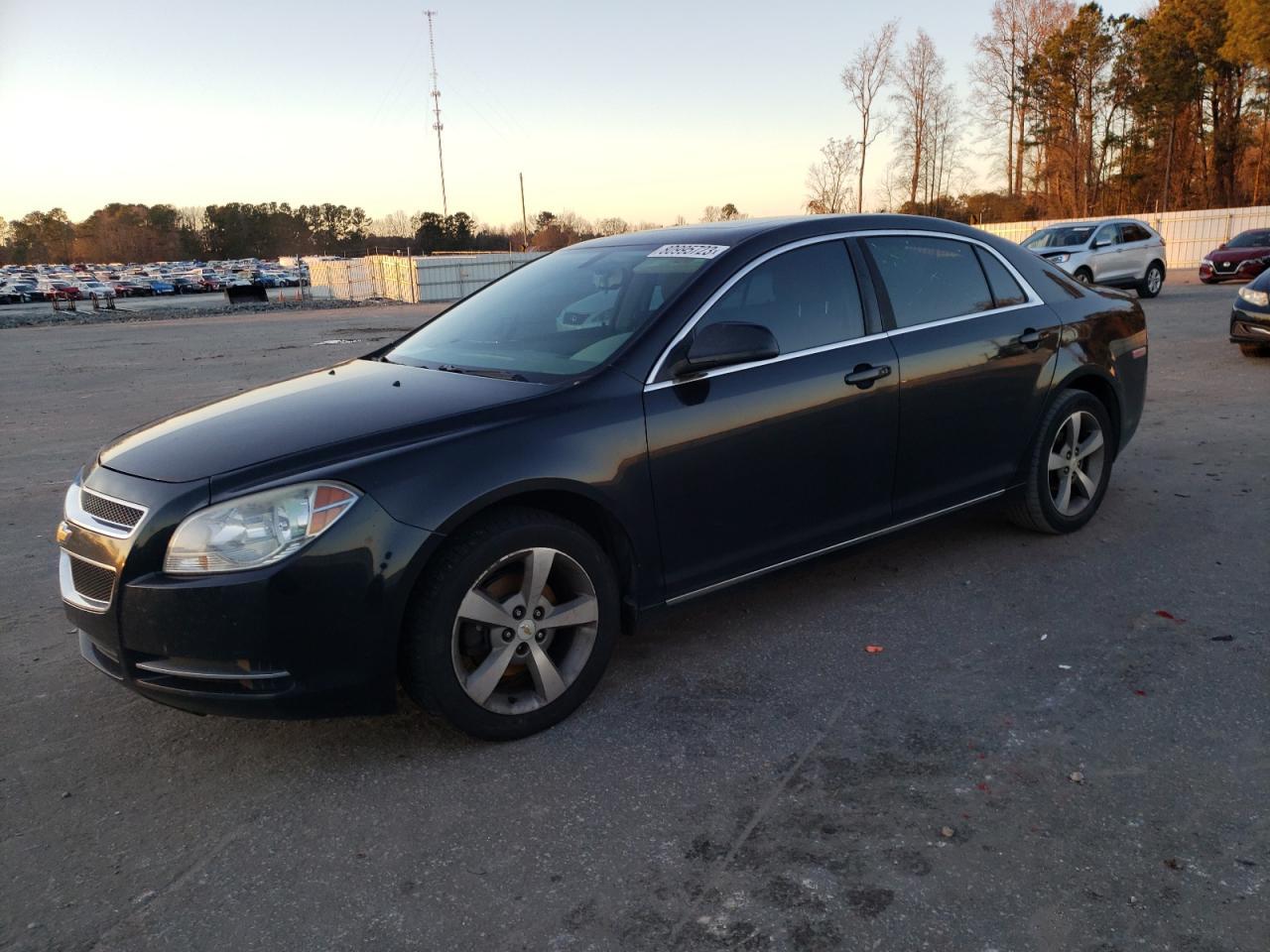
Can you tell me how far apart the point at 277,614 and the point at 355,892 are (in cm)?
Result: 79

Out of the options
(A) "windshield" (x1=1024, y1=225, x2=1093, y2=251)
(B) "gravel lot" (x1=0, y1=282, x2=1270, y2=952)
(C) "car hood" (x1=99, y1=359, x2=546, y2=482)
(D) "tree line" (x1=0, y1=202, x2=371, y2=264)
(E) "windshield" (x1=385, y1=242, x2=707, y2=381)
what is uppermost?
(D) "tree line" (x1=0, y1=202, x2=371, y2=264)

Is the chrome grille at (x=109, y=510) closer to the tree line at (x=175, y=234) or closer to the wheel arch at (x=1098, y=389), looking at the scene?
the wheel arch at (x=1098, y=389)

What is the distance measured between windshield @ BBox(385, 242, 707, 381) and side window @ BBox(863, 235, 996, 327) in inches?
37.7

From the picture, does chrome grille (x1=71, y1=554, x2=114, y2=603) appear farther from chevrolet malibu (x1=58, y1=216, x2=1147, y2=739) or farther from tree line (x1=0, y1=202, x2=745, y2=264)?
tree line (x1=0, y1=202, x2=745, y2=264)

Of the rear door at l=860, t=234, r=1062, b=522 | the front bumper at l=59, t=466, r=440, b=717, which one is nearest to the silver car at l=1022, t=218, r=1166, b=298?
the rear door at l=860, t=234, r=1062, b=522

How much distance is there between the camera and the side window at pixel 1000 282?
4742 millimetres

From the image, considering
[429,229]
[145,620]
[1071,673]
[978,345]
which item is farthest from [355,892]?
[429,229]

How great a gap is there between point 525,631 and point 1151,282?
72.5ft

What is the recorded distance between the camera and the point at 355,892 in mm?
2496

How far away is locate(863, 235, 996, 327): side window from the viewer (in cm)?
429

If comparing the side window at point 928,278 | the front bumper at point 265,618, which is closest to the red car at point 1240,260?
the side window at point 928,278

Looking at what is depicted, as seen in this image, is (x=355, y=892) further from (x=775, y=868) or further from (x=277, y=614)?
(x=775, y=868)

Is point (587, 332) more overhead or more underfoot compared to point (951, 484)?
more overhead

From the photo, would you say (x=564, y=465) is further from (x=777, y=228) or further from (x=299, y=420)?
(x=777, y=228)
